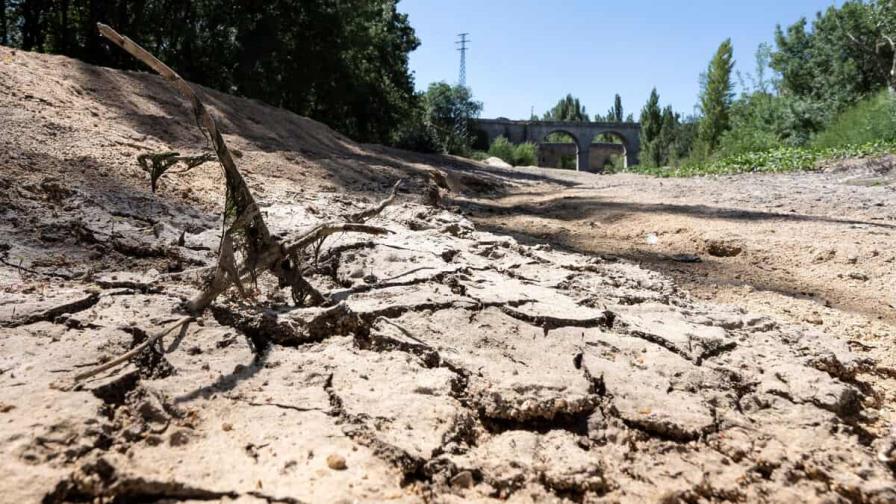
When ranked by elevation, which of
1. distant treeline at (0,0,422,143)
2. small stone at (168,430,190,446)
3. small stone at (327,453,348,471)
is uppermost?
distant treeline at (0,0,422,143)

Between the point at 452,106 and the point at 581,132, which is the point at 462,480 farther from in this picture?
the point at 581,132

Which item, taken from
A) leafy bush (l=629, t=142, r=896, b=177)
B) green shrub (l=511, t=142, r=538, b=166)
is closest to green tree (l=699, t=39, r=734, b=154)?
green shrub (l=511, t=142, r=538, b=166)

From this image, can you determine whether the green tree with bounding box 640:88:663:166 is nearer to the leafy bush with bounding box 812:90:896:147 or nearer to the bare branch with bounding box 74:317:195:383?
the leafy bush with bounding box 812:90:896:147

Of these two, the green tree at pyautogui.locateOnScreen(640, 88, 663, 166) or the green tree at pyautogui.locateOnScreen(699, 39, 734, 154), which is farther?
the green tree at pyautogui.locateOnScreen(640, 88, 663, 166)

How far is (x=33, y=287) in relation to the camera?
1.74 m

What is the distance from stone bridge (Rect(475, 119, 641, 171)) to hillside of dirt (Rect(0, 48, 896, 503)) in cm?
3055

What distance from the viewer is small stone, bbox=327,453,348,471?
3.53 ft

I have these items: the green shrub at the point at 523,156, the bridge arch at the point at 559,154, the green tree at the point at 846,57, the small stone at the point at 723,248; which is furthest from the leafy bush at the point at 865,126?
the bridge arch at the point at 559,154

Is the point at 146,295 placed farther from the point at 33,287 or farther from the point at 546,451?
the point at 546,451

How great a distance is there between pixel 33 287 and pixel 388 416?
1182 mm

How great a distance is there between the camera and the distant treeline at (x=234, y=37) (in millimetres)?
11508

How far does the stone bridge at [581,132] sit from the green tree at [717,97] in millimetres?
11383

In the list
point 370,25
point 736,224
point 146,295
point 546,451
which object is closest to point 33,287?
point 146,295

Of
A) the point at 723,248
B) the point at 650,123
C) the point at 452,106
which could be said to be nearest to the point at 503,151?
the point at 452,106
